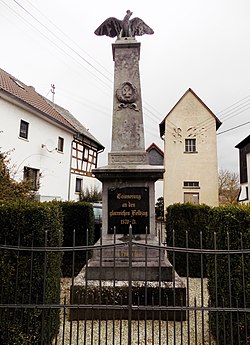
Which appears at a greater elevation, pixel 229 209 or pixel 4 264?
pixel 229 209

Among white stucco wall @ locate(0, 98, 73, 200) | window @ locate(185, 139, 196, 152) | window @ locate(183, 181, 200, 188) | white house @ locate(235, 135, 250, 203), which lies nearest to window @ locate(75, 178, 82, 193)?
white stucco wall @ locate(0, 98, 73, 200)

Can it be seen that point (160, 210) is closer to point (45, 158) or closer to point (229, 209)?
point (45, 158)

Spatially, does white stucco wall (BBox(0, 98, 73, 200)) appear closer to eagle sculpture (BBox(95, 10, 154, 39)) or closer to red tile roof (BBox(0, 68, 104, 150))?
red tile roof (BBox(0, 68, 104, 150))

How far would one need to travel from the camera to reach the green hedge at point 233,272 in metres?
2.93

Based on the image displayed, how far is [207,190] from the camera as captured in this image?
65.4 feet

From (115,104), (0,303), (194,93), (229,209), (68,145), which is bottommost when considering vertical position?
(0,303)

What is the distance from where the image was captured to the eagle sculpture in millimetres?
6307

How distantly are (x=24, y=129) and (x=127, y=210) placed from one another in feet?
41.1

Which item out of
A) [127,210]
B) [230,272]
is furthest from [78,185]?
[230,272]

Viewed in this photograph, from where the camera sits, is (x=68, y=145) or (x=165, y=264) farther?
(x=68, y=145)

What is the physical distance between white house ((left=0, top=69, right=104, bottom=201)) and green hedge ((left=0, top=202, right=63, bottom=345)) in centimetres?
942

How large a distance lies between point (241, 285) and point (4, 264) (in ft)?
8.55

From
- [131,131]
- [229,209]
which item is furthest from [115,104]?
[229,209]

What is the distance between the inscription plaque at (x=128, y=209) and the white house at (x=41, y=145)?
26.4ft
